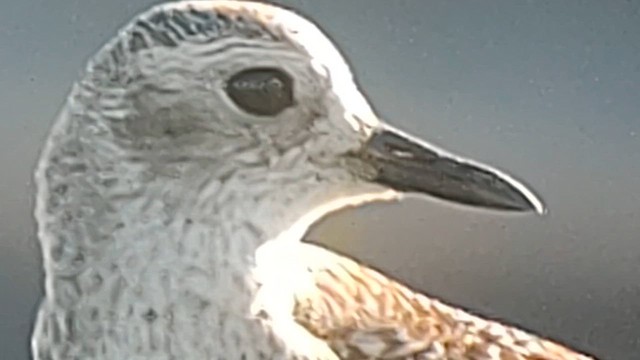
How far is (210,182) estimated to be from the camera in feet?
5.50

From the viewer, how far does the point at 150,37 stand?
1.68 m

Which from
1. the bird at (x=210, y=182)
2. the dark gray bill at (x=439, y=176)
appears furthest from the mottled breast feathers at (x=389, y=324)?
the dark gray bill at (x=439, y=176)

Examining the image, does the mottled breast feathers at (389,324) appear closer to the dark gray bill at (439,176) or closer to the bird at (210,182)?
the bird at (210,182)

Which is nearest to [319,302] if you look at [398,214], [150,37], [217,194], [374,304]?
[374,304]

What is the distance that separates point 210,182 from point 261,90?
9cm

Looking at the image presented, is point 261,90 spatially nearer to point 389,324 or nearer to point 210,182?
point 210,182

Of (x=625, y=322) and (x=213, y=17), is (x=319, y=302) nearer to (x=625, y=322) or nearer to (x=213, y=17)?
(x=213, y=17)

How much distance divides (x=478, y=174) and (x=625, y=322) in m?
1.00

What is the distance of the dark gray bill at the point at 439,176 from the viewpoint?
1709 millimetres

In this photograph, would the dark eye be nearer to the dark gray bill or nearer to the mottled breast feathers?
the dark gray bill

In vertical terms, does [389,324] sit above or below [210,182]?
below

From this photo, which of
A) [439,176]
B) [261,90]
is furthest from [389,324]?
[261,90]

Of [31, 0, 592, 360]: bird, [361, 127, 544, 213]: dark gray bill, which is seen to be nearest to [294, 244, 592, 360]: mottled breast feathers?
[31, 0, 592, 360]: bird

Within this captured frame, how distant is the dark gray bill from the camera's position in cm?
171
